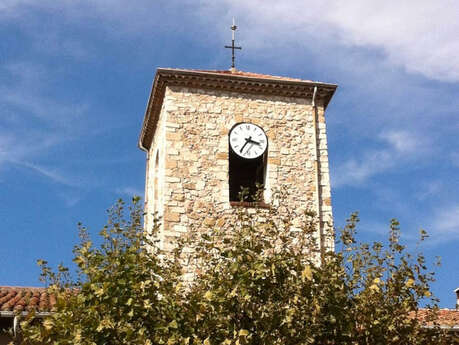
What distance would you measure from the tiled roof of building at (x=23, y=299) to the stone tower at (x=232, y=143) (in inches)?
108

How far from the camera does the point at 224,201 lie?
1555 cm

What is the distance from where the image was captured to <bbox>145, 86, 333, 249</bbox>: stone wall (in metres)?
15.4

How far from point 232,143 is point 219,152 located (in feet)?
1.34

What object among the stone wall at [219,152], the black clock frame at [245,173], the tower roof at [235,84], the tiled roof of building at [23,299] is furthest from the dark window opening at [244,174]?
the tiled roof of building at [23,299]

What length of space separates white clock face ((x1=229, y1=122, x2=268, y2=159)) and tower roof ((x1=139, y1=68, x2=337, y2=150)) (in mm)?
914

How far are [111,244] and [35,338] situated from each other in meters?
1.58

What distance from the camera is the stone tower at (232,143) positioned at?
15547 millimetres

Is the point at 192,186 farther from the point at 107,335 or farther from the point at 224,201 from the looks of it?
the point at 107,335

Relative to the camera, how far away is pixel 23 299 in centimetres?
1387

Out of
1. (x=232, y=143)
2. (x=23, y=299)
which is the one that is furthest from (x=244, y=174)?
(x=23, y=299)

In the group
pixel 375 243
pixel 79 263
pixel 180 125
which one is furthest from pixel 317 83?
pixel 79 263

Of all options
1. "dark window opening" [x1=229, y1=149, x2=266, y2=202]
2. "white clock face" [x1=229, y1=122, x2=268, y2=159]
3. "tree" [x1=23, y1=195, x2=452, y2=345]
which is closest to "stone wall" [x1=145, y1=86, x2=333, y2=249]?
"white clock face" [x1=229, y1=122, x2=268, y2=159]

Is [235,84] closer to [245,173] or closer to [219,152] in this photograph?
[219,152]

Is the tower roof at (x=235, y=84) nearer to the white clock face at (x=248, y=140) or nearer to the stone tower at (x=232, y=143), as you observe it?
the stone tower at (x=232, y=143)
